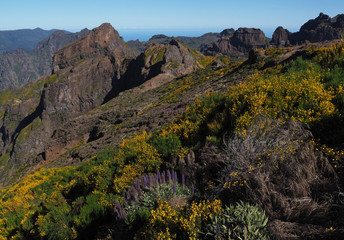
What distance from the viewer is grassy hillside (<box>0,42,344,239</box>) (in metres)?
3.84

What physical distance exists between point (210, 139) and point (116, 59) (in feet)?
501

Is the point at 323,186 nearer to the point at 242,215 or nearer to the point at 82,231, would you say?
the point at 242,215

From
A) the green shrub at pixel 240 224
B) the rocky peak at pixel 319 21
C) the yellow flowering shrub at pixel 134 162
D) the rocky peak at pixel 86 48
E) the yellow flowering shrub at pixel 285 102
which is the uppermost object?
the rocky peak at pixel 319 21

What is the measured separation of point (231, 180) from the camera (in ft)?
15.5

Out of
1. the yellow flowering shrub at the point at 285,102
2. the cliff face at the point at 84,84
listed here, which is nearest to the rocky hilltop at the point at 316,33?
the cliff face at the point at 84,84

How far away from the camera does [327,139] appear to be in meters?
5.30

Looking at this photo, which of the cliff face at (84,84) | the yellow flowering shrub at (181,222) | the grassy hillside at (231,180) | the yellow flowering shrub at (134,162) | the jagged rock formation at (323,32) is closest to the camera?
the grassy hillside at (231,180)

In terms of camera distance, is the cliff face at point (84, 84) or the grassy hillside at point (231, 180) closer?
the grassy hillside at point (231, 180)

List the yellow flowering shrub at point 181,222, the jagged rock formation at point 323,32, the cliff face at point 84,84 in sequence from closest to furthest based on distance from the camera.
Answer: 1. the yellow flowering shrub at point 181,222
2. the jagged rock formation at point 323,32
3. the cliff face at point 84,84

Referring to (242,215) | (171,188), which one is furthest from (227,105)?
A: (242,215)

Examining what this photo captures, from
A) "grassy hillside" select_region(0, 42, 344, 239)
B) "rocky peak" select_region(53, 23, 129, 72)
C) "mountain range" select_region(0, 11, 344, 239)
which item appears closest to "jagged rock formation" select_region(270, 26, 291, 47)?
"rocky peak" select_region(53, 23, 129, 72)

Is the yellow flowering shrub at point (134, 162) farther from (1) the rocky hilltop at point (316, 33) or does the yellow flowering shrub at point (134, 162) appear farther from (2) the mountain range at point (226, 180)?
(1) the rocky hilltop at point (316, 33)

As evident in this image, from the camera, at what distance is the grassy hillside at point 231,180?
3.84 metres

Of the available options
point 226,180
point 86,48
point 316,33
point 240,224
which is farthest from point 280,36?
point 240,224
